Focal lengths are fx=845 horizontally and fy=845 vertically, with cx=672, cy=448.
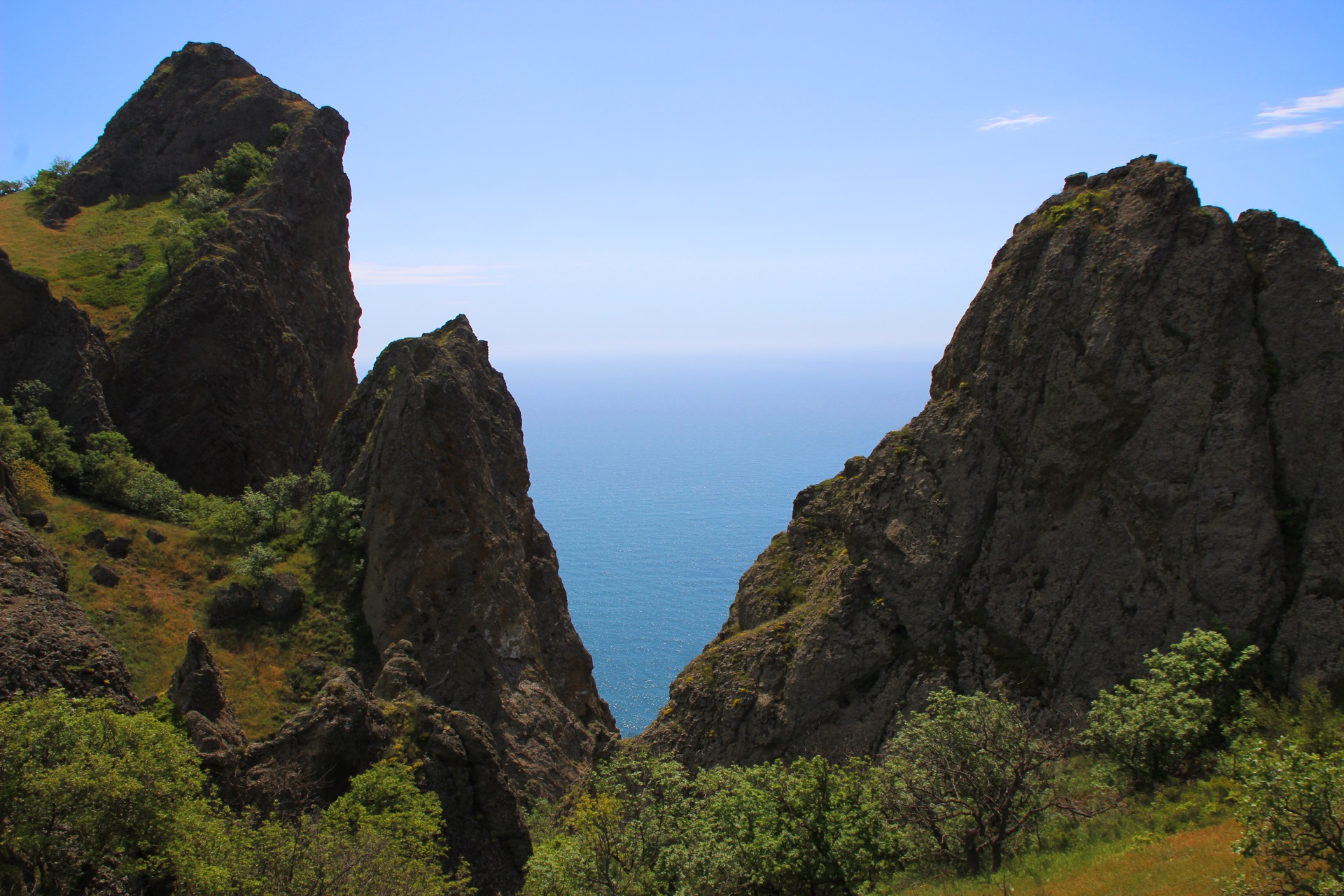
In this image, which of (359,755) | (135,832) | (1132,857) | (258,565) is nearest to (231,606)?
Result: (258,565)

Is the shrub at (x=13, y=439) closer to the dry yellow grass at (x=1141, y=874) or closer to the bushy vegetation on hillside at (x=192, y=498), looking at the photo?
the bushy vegetation on hillside at (x=192, y=498)

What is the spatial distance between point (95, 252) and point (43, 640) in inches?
2340

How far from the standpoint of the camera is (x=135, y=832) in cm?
2202

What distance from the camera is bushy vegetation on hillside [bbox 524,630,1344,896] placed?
70.4 ft

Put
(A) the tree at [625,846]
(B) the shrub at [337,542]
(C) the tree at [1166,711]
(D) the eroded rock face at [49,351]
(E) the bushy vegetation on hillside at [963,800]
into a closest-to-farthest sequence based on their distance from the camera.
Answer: (E) the bushy vegetation on hillside at [963,800] → (C) the tree at [1166,711] → (A) the tree at [625,846] → (B) the shrub at [337,542] → (D) the eroded rock face at [49,351]

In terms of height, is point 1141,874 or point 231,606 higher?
point 231,606

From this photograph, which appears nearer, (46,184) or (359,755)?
(359,755)

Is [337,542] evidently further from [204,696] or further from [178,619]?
[204,696]

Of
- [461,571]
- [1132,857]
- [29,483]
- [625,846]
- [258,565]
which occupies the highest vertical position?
[29,483]

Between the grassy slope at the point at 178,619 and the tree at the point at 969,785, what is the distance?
2983cm

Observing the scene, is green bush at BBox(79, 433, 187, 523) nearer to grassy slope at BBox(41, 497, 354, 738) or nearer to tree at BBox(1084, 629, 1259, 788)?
grassy slope at BBox(41, 497, 354, 738)

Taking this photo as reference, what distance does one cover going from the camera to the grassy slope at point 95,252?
67000 millimetres

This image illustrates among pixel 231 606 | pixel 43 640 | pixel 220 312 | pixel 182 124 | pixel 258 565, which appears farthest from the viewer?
pixel 182 124

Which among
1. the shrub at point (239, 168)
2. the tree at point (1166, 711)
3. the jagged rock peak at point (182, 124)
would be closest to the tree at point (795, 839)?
the tree at point (1166, 711)
